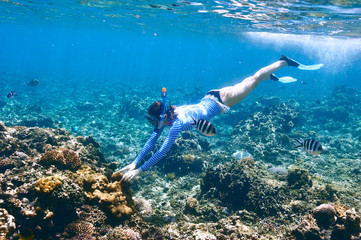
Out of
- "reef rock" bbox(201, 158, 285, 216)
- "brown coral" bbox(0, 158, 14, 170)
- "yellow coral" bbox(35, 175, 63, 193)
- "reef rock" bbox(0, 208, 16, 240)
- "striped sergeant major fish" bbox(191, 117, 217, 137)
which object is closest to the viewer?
"reef rock" bbox(0, 208, 16, 240)

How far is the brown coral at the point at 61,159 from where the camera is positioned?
15.3 ft

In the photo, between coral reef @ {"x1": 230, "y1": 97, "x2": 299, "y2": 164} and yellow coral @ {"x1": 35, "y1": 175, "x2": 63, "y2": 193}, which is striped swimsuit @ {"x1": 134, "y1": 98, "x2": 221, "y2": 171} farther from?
coral reef @ {"x1": 230, "y1": 97, "x2": 299, "y2": 164}

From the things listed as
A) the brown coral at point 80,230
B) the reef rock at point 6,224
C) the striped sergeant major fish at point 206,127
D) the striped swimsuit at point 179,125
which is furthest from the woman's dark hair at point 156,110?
the reef rock at point 6,224

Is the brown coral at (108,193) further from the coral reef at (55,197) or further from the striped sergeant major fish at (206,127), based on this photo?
the striped sergeant major fish at (206,127)

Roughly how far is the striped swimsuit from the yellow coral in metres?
1.65

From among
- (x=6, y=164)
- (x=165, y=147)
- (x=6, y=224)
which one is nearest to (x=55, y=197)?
(x=6, y=224)

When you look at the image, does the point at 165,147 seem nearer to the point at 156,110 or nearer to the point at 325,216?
the point at 156,110

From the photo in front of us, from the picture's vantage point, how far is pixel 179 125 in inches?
199

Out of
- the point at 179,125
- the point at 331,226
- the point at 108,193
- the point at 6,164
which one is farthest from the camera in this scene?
the point at 179,125

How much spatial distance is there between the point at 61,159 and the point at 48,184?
128cm

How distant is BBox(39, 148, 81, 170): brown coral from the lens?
15.3ft

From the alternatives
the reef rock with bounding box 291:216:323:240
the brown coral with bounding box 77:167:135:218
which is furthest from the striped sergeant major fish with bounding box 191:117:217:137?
the reef rock with bounding box 291:216:323:240

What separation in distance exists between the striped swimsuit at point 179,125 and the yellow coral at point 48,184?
165cm

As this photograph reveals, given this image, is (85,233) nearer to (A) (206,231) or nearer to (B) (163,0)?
(A) (206,231)
